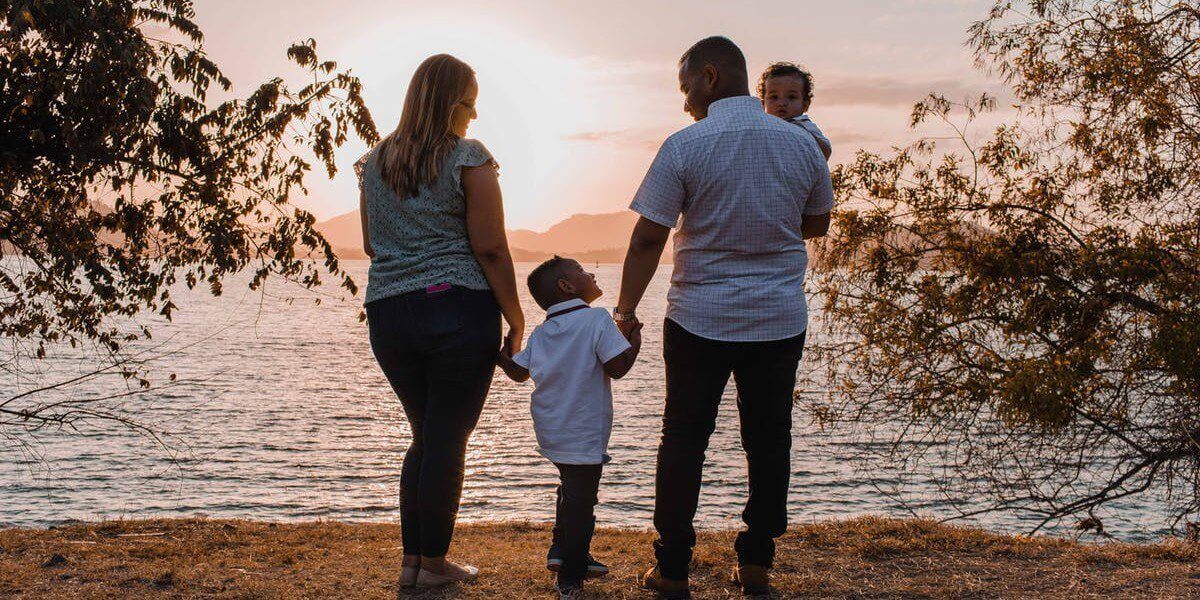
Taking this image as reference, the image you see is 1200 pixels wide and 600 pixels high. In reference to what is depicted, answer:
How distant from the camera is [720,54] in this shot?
3.34m

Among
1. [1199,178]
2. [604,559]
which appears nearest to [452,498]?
[604,559]

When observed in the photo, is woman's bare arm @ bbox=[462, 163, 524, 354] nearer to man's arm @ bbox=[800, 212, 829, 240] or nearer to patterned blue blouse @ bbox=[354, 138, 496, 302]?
patterned blue blouse @ bbox=[354, 138, 496, 302]

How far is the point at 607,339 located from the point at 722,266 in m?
0.50

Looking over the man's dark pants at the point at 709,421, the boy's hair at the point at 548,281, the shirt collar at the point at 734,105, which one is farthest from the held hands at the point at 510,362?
the shirt collar at the point at 734,105

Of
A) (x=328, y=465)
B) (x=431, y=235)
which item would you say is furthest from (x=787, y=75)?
(x=328, y=465)

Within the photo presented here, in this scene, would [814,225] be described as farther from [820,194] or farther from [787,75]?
[787,75]

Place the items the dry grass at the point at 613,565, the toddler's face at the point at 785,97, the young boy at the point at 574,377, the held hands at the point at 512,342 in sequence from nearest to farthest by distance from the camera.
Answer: the young boy at the point at 574,377 → the held hands at the point at 512,342 → the dry grass at the point at 613,565 → the toddler's face at the point at 785,97

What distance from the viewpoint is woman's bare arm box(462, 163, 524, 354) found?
3322 mm

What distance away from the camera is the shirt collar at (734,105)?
3.26 meters

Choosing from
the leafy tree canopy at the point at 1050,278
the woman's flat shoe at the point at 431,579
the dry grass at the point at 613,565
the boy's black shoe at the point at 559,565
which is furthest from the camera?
the leafy tree canopy at the point at 1050,278

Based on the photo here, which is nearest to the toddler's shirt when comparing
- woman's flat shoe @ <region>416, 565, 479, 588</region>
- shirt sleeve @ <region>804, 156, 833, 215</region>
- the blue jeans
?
shirt sleeve @ <region>804, 156, 833, 215</region>

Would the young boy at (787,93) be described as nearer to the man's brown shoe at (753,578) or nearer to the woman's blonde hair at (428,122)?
the woman's blonde hair at (428,122)

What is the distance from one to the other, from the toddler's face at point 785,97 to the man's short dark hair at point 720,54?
80 cm

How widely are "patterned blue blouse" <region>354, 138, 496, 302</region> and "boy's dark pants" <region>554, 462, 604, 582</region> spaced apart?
77 cm
